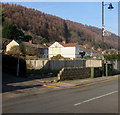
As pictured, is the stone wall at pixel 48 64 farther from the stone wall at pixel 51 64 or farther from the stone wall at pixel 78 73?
the stone wall at pixel 78 73

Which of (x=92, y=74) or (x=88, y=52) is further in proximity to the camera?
(x=88, y=52)

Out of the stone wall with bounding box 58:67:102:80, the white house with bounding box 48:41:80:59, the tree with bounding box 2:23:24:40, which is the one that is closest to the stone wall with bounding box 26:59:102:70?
the stone wall with bounding box 58:67:102:80

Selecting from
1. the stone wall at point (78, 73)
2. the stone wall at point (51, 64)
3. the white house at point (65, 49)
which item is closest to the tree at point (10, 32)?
the white house at point (65, 49)

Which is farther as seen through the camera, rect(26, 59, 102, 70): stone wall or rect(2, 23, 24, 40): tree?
rect(2, 23, 24, 40): tree

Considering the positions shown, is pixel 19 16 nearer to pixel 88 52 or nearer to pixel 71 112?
pixel 88 52

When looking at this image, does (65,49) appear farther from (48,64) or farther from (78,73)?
(78,73)

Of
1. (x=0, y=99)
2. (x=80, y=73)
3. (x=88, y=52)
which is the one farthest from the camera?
(x=88, y=52)

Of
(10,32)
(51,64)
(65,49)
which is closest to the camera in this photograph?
(51,64)

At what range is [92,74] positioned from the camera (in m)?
24.5

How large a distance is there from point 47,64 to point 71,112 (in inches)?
887

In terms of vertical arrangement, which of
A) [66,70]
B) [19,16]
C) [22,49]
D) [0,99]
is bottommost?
[0,99]

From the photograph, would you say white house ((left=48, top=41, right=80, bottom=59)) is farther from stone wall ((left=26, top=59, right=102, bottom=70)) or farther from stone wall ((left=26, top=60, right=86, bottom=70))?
stone wall ((left=26, top=60, right=86, bottom=70))

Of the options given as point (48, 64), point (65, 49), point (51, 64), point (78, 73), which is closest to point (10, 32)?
point (65, 49)

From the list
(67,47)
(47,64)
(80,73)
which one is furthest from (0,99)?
(67,47)
